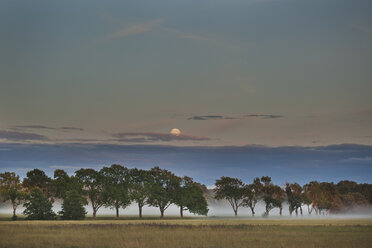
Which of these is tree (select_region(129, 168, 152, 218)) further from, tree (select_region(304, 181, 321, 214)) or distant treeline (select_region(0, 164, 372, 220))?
tree (select_region(304, 181, 321, 214))

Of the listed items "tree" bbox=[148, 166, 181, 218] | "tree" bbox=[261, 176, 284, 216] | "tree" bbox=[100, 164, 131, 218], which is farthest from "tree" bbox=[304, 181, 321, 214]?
"tree" bbox=[100, 164, 131, 218]

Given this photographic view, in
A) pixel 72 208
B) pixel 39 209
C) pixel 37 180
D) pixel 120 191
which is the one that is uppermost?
pixel 37 180

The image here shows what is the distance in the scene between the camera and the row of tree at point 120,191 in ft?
382

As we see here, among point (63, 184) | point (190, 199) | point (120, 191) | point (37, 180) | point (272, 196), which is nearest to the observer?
point (63, 184)

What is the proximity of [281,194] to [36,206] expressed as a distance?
9263 cm

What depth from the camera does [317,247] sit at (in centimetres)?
4106

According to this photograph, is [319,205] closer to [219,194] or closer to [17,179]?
[219,194]

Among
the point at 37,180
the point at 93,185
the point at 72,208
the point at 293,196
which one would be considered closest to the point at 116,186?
the point at 93,185

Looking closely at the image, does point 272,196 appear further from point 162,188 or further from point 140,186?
point 140,186

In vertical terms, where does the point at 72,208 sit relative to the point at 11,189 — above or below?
below

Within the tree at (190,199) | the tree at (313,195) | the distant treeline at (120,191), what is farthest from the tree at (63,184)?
the tree at (313,195)

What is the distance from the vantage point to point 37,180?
147 m

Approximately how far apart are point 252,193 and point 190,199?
30.7 metres

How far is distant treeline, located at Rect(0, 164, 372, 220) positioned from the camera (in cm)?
11638
